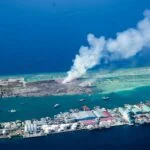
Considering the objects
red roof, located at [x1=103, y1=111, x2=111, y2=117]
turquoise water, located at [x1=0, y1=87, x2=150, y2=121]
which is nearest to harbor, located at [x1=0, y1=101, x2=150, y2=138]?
red roof, located at [x1=103, y1=111, x2=111, y2=117]

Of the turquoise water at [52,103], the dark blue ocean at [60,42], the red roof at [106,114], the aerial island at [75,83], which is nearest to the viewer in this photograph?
the dark blue ocean at [60,42]

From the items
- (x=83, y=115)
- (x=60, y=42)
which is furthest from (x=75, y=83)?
(x=60, y=42)

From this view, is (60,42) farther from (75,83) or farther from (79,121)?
(79,121)

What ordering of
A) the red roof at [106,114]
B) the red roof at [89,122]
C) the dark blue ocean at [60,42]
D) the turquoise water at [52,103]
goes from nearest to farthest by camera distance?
1. the dark blue ocean at [60,42]
2. the red roof at [89,122]
3. the red roof at [106,114]
4. the turquoise water at [52,103]

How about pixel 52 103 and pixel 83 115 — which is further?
pixel 52 103

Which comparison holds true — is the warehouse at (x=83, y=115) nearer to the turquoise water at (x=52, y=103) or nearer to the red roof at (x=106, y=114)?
the red roof at (x=106, y=114)

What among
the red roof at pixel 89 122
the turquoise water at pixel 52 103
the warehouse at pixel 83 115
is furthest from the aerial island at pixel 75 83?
the red roof at pixel 89 122

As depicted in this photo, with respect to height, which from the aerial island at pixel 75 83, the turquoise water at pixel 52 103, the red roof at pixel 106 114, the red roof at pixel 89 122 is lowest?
→ the red roof at pixel 89 122
